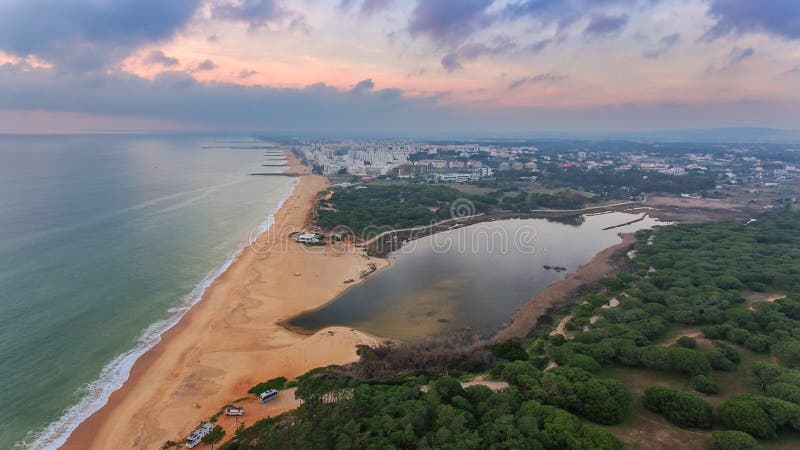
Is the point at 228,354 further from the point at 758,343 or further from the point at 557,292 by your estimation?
the point at 758,343

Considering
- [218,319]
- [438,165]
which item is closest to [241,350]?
[218,319]

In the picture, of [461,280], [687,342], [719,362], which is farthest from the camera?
[461,280]

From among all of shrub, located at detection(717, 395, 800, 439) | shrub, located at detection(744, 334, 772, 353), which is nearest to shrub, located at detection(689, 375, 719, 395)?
shrub, located at detection(717, 395, 800, 439)

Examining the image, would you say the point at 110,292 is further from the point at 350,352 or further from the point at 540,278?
the point at 540,278

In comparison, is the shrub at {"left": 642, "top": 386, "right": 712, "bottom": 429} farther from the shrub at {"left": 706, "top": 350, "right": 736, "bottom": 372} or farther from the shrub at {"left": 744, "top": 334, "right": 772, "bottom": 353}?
the shrub at {"left": 744, "top": 334, "right": 772, "bottom": 353}

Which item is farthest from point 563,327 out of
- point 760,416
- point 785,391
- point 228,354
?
point 228,354

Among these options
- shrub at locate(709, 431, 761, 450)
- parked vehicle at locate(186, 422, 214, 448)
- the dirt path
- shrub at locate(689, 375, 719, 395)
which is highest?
shrub at locate(709, 431, 761, 450)
